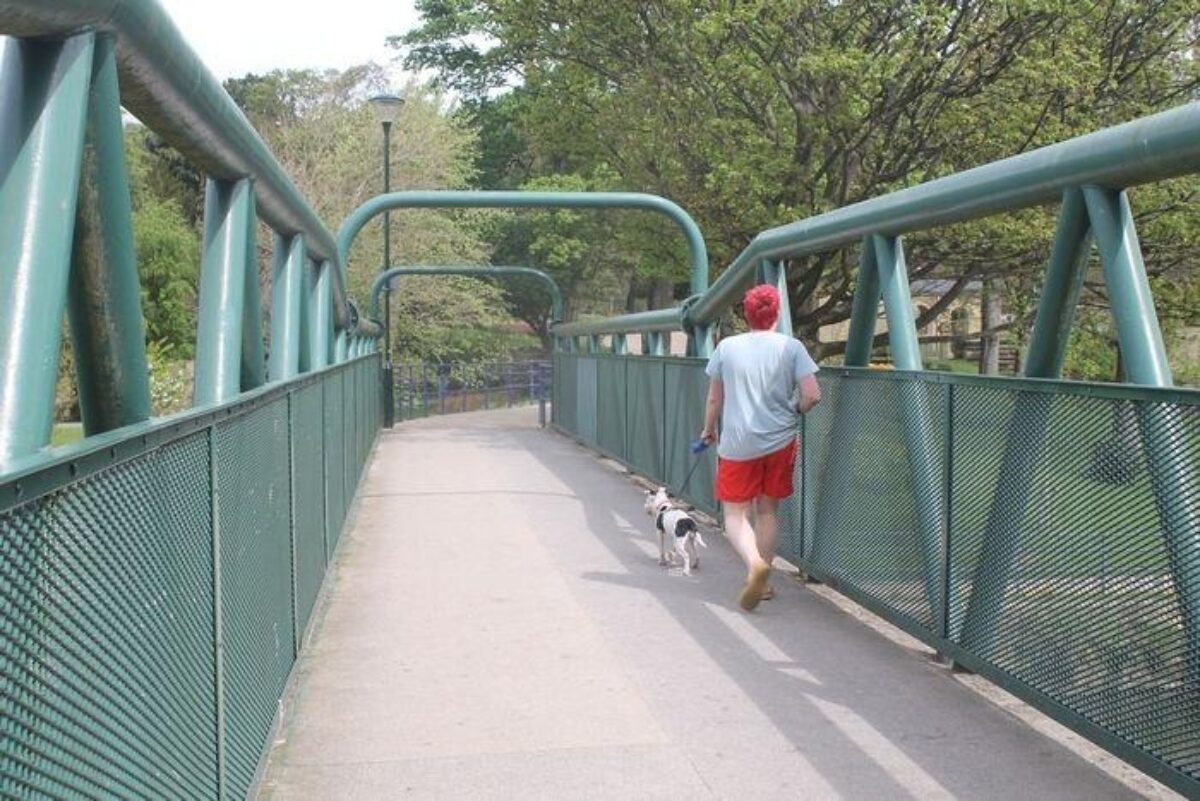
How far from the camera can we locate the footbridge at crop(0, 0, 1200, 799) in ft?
8.84

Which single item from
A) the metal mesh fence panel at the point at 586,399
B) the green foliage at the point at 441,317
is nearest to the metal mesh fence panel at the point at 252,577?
the metal mesh fence panel at the point at 586,399

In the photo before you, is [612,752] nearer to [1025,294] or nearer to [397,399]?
[1025,294]

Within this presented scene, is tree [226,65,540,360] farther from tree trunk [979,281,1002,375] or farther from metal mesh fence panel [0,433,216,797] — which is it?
metal mesh fence panel [0,433,216,797]

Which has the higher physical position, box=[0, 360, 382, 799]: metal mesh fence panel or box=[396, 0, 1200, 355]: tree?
box=[396, 0, 1200, 355]: tree

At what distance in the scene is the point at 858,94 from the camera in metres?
16.0

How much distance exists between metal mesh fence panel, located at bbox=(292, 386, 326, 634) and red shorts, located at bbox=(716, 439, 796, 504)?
2.28 meters

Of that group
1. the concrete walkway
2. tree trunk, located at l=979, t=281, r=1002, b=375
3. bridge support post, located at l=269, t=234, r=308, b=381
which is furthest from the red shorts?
tree trunk, located at l=979, t=281, r=1002, b=375

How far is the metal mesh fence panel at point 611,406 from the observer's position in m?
15.6

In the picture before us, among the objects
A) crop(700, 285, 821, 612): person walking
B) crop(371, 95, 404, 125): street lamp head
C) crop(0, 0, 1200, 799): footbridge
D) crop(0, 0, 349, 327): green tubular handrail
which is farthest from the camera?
crop(371, 95, 404, 125): street lamp head

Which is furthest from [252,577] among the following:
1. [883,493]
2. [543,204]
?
[543,204]

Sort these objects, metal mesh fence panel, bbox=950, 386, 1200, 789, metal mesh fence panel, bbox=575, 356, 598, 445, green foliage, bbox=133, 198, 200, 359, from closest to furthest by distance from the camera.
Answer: metal mesh fence panel, bbox=950, 386, 1200, 789
metal mesh fence panel, bbox=575, 356, 598, 445
green foliage, bbox=133, 198, 200, 359

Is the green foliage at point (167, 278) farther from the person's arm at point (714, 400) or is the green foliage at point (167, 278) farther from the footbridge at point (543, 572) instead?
the person's arm at point (714, 400)

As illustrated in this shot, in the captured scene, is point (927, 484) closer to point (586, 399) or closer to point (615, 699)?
point (615, 699)

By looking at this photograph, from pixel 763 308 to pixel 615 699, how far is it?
2.66 m
